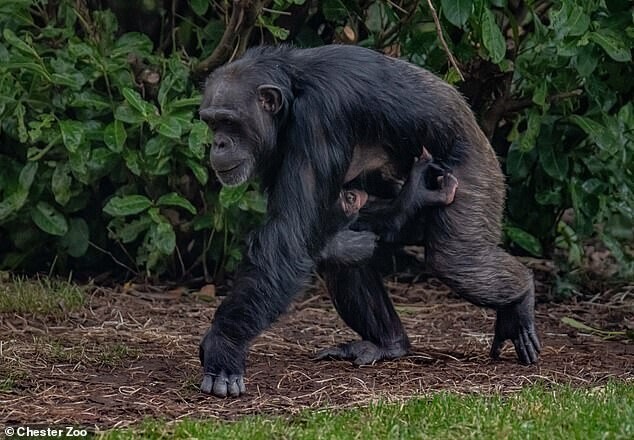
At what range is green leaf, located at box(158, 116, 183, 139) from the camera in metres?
7.32

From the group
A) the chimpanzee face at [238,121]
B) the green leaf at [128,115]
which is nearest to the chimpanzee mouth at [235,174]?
the chimpanzee face at [238,121]

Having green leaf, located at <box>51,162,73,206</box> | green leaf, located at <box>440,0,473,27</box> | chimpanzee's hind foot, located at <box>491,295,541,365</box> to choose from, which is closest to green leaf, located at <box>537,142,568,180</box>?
green leaf, located at <box>440,0,473,27</box>

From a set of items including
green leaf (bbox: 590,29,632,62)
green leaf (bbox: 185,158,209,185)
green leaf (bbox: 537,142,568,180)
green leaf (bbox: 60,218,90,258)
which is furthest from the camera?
green leaf (bbox: 60,218,90,258)

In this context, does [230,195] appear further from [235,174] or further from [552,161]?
[552,161]

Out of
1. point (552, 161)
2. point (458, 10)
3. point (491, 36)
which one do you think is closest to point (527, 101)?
point (552, 161)

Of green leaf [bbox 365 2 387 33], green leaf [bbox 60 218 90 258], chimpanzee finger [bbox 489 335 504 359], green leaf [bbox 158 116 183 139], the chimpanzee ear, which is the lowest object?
green leaf [bbox 60 218 90 258]

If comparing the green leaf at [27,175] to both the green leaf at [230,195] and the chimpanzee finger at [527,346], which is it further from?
the chimpanzee finger at [527,346]

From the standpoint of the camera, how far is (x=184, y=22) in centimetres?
848

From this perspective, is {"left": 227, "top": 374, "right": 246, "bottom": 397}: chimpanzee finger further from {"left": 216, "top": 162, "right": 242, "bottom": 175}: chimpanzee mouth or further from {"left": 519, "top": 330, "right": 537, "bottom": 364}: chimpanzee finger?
{"left": 519, "top": 330, "right": 537, "bottom": 364}: chimpanzee finger

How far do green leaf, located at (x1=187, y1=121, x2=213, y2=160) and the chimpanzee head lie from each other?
1.25 metres

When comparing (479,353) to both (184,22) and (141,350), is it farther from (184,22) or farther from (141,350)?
(184,22)

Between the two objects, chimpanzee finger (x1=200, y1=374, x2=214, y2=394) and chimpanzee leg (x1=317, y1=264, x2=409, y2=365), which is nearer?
chimpanzee finger (x1=200, y1=374, x2=214, y2=394)

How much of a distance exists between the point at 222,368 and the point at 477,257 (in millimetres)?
1521

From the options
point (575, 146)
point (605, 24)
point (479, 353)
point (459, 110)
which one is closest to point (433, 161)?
point (459, 110)
